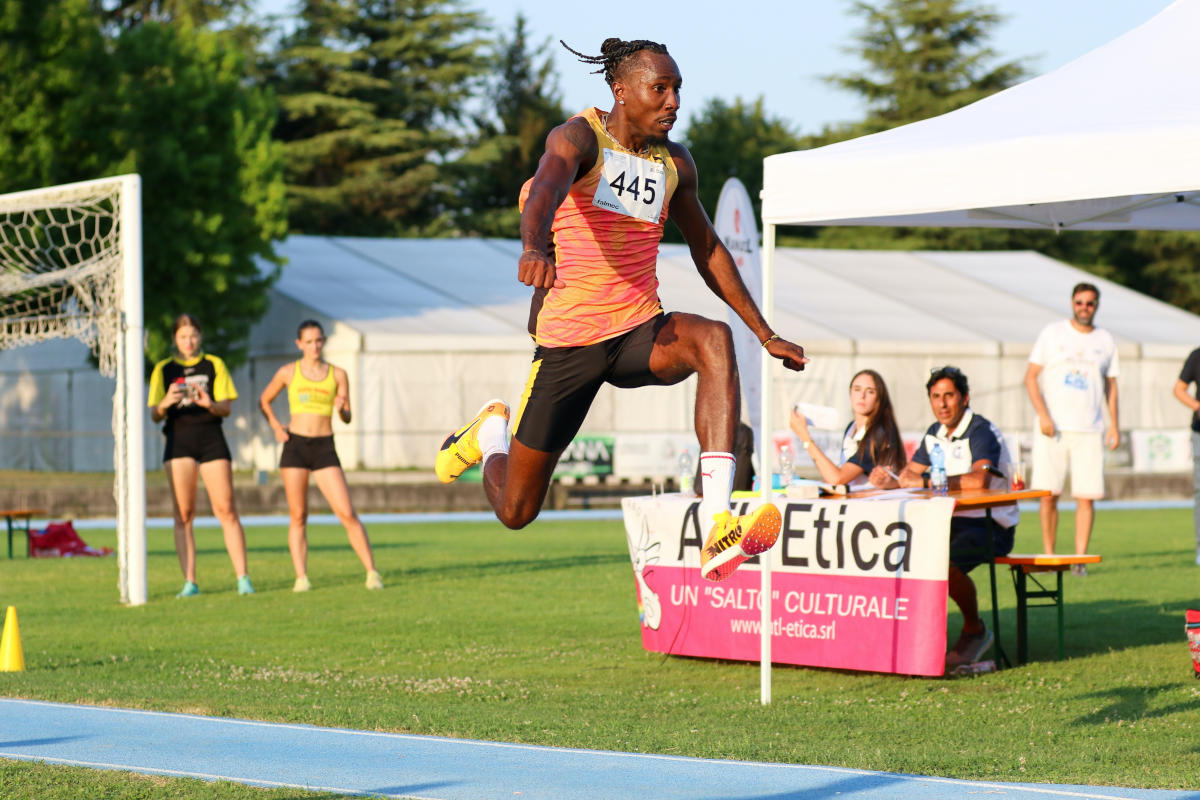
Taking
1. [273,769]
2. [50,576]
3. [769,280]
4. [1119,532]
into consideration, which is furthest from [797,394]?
[273,769]

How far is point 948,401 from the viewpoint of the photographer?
30.9 ft

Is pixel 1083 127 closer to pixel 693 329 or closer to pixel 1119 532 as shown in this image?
pixel 693 329

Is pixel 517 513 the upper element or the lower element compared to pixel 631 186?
lower

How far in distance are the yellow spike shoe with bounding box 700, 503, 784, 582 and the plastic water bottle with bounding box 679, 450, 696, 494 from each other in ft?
13.4

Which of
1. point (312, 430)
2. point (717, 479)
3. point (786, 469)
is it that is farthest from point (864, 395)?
point (312, 430)

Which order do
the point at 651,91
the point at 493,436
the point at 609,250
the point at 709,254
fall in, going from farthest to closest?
the point at 493,436 → the point at 709,254 → the point at 609,250 → the point at 651,91

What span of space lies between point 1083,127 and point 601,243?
2.61 metres

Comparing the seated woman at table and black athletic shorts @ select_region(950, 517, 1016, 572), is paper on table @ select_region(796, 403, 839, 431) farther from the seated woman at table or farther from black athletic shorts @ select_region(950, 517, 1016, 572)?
black athletic shorts @ select_region(950, 517, 1016, 572)

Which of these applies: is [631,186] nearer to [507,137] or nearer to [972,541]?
[972,541]

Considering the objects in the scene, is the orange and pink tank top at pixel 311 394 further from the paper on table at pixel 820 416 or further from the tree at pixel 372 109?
the tree at pixel 372 109

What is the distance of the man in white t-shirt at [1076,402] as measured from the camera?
13.2m

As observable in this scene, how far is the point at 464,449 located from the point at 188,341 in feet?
21.0

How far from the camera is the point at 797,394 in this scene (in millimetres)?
32156

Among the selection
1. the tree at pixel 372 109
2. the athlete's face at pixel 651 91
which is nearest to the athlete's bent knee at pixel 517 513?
the athlete's face at pixel 651 91
